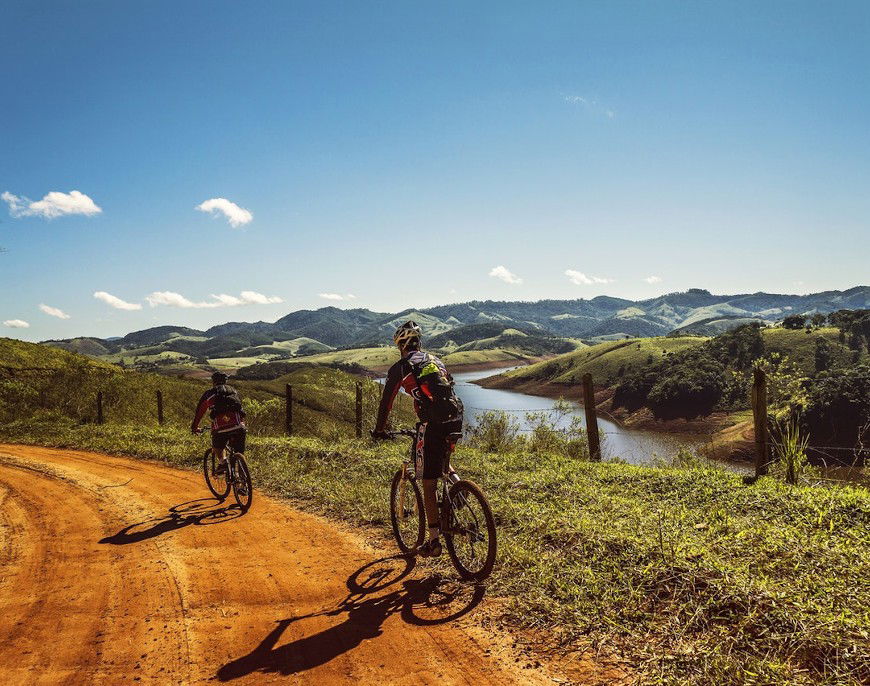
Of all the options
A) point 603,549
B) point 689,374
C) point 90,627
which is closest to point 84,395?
point 90,627

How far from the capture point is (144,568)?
634 centimetres

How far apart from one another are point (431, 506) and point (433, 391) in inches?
55.2

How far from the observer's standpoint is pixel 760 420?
9.50m

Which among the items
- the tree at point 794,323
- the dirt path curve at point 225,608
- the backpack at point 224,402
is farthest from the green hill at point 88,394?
the tree at point 794,323

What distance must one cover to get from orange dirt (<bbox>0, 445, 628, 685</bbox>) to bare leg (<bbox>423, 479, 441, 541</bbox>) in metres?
0.56

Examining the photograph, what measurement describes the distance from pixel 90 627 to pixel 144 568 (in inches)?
60.5

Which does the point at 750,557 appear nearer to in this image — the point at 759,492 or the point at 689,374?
the point at 759,492

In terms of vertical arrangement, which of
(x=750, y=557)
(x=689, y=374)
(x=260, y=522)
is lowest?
(x=689, y=374)

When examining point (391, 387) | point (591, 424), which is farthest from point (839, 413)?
point (391, 387)

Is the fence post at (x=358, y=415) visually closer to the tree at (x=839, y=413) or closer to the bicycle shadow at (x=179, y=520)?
the bicycle shadow at (x=179, y=520)

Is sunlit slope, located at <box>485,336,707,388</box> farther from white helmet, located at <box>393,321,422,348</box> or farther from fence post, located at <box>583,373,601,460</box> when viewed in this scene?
white helmet, located at <box>393,321,422,348</box>

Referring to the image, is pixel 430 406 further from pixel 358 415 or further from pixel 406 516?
pixel 358 415

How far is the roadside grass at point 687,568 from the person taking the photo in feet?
11.9

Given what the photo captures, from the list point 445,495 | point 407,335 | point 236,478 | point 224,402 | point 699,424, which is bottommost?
point 699,424
